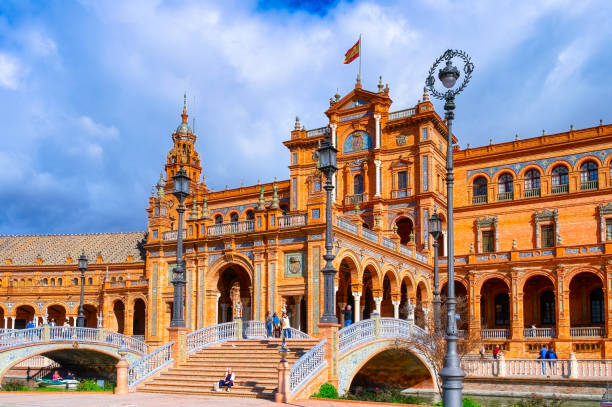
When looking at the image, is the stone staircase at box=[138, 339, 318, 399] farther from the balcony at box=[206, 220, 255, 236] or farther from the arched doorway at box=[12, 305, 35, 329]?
the arched doorway at box=[12, 305, 35, 329]

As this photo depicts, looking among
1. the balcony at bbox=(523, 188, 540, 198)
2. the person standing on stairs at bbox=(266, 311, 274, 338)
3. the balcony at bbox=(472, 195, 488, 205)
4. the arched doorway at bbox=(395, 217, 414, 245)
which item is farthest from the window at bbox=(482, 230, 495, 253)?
the person standing on stairs at bbox=(266, 311, 274, 338)

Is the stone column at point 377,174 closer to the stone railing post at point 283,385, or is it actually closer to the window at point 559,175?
the window at point 559,175

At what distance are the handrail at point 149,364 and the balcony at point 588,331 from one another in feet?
86.0

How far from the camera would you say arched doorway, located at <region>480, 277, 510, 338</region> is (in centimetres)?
4731

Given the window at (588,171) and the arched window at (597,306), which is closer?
the arched window at (597,306)

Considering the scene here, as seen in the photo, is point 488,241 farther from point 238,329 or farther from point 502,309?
point 238,329

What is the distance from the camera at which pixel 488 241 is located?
4978cm

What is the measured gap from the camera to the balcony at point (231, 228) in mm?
36719

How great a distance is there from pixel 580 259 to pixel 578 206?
5.71m

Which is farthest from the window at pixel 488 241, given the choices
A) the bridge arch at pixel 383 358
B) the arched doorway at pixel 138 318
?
the arched doorway at pixel 138 318

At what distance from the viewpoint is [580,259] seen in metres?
42.3

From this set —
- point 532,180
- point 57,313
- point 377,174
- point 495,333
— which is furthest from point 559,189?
point 57,313

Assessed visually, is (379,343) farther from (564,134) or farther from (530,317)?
(564,134)

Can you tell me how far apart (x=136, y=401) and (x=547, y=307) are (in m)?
33.6
